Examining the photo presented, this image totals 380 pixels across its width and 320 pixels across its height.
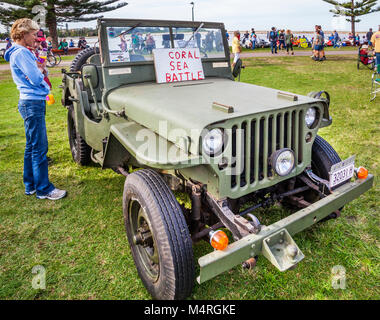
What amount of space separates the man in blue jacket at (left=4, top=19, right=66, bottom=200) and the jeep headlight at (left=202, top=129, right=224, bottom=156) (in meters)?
2.26

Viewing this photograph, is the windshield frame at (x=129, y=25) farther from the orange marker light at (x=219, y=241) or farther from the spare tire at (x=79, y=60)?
the orange marker light at (x=219, y=241)

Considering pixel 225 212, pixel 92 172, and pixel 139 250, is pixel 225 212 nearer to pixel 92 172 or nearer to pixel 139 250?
pixel 139 250

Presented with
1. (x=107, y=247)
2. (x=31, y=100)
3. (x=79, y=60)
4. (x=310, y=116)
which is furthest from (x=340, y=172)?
(x=79, y=60)

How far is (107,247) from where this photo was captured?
3023 millimetres

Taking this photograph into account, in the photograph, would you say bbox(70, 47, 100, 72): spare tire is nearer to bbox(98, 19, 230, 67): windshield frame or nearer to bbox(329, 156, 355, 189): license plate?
bbox(98, 19, 230, 67): windshield frame

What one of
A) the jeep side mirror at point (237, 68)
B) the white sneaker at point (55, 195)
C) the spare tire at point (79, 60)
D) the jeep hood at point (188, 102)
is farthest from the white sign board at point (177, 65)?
the spare tire at point (79, 60)

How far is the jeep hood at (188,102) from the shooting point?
2.16 meters

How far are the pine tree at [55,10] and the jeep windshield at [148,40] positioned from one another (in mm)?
23264

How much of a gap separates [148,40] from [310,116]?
184cm

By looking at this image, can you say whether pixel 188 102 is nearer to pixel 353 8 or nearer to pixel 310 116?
pixel 310 116

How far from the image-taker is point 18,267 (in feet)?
9.10

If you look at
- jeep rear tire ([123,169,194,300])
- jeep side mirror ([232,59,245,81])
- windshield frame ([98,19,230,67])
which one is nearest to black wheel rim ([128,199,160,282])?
jeep rear tire ([123,169,194,300])

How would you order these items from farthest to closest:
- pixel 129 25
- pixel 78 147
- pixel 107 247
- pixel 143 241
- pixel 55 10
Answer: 1. pixel 55 10
2. pixel 78 147
3. pixel 129 25
4. pixel 107 247
5. pixel 143 241

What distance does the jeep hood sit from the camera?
216 cm
